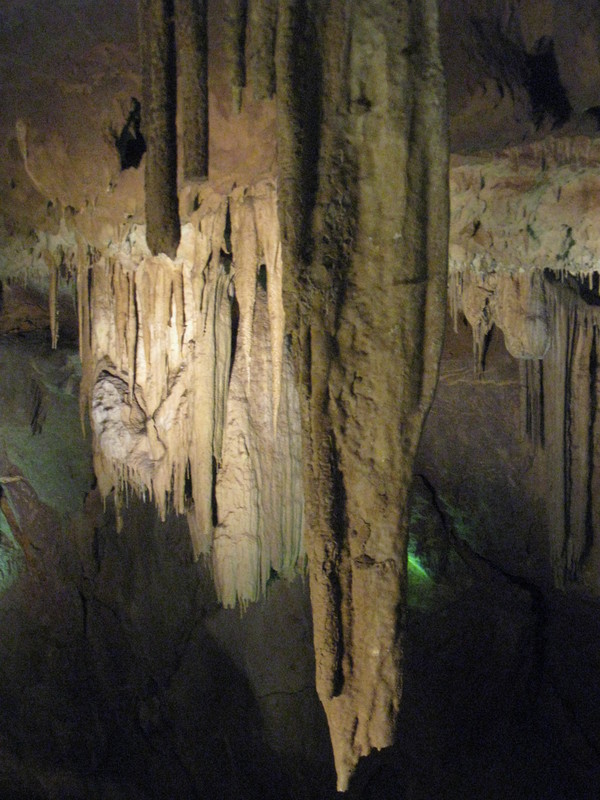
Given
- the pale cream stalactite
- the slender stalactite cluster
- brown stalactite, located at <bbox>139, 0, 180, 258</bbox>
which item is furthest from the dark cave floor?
the slender stalactite cluster

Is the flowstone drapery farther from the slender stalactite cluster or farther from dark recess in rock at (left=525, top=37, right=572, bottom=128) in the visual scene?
dark recess in rock at (left=525, top=37, right=572, bottom=128)

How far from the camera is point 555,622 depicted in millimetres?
5793

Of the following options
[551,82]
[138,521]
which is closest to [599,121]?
[551,82]

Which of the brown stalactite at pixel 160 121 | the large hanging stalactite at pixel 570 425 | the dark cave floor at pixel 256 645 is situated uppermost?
the brown stalactite at pixel 160 121

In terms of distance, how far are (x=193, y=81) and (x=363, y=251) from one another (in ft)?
4.84

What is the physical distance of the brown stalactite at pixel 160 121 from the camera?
2.95 meters

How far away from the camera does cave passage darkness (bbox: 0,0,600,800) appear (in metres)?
2.04

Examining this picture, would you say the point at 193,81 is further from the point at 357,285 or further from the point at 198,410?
the point at 198,410

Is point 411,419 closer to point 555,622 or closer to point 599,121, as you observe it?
point 599,121

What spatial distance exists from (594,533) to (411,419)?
380 cm

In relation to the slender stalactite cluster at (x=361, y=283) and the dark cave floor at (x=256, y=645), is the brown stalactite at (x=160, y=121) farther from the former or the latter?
the dark cave floor at (x=256, y=645)

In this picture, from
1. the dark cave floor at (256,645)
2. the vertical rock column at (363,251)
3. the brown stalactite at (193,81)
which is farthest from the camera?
the dark cave floor at (256,645)

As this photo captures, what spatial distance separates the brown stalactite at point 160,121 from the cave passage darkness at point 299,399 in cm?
1

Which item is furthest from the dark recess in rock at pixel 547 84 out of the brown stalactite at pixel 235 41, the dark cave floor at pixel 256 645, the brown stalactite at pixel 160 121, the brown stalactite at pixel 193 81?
the dark cave floor at pixel 256 645
